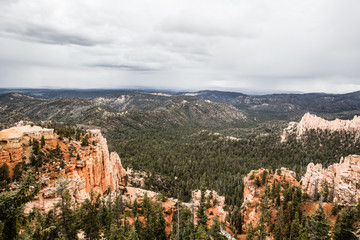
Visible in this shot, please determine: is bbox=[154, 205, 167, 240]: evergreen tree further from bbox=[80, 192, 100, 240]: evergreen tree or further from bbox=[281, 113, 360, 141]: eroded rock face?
bbox=[281, 113, 360, 141]: eroded rock face

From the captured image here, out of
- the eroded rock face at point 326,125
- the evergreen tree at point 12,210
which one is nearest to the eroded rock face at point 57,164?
the evergreen tree at point 12,210

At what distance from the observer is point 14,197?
11523 millimetres

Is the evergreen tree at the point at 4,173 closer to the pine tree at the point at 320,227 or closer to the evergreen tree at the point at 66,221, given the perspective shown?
the evergreen tree at the point at 66,221

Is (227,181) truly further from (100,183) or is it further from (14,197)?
(14,197)

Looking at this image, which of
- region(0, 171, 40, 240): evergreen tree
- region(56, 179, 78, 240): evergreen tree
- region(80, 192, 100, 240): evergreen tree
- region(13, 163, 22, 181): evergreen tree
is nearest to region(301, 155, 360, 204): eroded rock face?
region(80, 192, 100, 240): evergreen tree

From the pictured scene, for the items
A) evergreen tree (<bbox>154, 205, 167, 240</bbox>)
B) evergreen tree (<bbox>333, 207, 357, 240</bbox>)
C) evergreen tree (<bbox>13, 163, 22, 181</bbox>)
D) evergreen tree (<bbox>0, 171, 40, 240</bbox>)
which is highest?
evergreen tree (<bbox>0, 171, 40, 240</bbox>)

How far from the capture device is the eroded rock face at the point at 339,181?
4838 cm

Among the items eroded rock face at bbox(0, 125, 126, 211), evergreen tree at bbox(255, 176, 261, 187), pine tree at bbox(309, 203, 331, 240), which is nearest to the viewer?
pine tree at bbox(309, 203, 331, 240)

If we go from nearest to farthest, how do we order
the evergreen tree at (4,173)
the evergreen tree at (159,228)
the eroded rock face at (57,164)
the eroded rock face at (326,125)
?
the evergreen tree at (4,173)
the eroded rock face at (57,164)
the evergreen tree at (159,228)
the eroded rock face at (326,125)

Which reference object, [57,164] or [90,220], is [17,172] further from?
[90,220]

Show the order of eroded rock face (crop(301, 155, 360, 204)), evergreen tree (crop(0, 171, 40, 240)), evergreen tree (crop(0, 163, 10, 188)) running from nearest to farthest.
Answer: evergreen tree (crop(0, 171, 40, 240)), evergreen tree (crop(0, 163, 10, 188)), eroded rock face (crop(301, 155, 360, 204))

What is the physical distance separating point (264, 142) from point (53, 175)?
192 metres

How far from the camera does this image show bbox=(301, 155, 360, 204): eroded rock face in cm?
4838

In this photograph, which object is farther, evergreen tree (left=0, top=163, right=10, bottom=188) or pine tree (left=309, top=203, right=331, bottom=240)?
evergreen tree (left=0, top=163, right=10, bottom=188)
